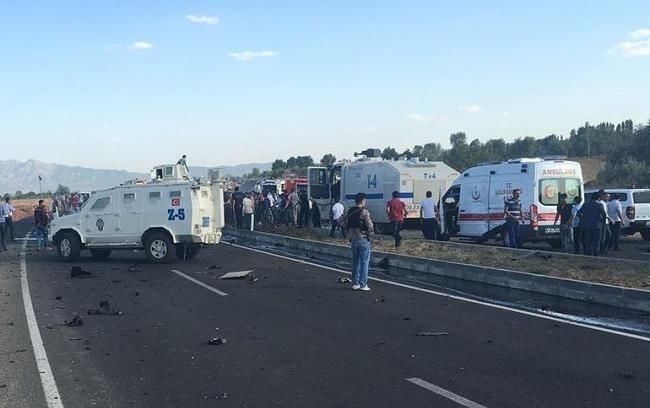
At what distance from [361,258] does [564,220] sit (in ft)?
28.3

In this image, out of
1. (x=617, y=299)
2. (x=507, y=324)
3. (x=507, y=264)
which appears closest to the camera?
(x=507, y=324)

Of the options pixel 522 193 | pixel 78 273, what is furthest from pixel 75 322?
pixel 522 193

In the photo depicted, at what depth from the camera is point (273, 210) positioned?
3675 centimetres

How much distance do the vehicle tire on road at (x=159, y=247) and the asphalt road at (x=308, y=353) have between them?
5.71 m

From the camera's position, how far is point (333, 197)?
33.1 m

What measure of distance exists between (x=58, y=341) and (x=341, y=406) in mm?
4772

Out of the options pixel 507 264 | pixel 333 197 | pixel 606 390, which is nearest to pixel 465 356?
pixel 606 390

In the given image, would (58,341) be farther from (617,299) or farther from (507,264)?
(507,264)

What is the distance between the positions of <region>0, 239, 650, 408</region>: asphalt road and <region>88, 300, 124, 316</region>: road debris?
0.20 meters

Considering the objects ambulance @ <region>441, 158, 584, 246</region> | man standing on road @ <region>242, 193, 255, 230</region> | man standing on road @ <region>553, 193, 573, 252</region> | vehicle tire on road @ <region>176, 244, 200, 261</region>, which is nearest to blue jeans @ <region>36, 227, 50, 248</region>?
vehicle tire on road @ <region>176, 244, 200, 261</region>

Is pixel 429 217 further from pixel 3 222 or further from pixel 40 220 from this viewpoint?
pixel 3 222

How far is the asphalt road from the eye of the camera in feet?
22.0

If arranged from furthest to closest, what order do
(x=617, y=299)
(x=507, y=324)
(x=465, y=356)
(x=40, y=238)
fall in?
1. (x=40, y=238)
2. (x=617, y=299)
3. (x=507, y=324)
4. (x=465, y=356)

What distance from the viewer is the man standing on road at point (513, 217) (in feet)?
67.6
